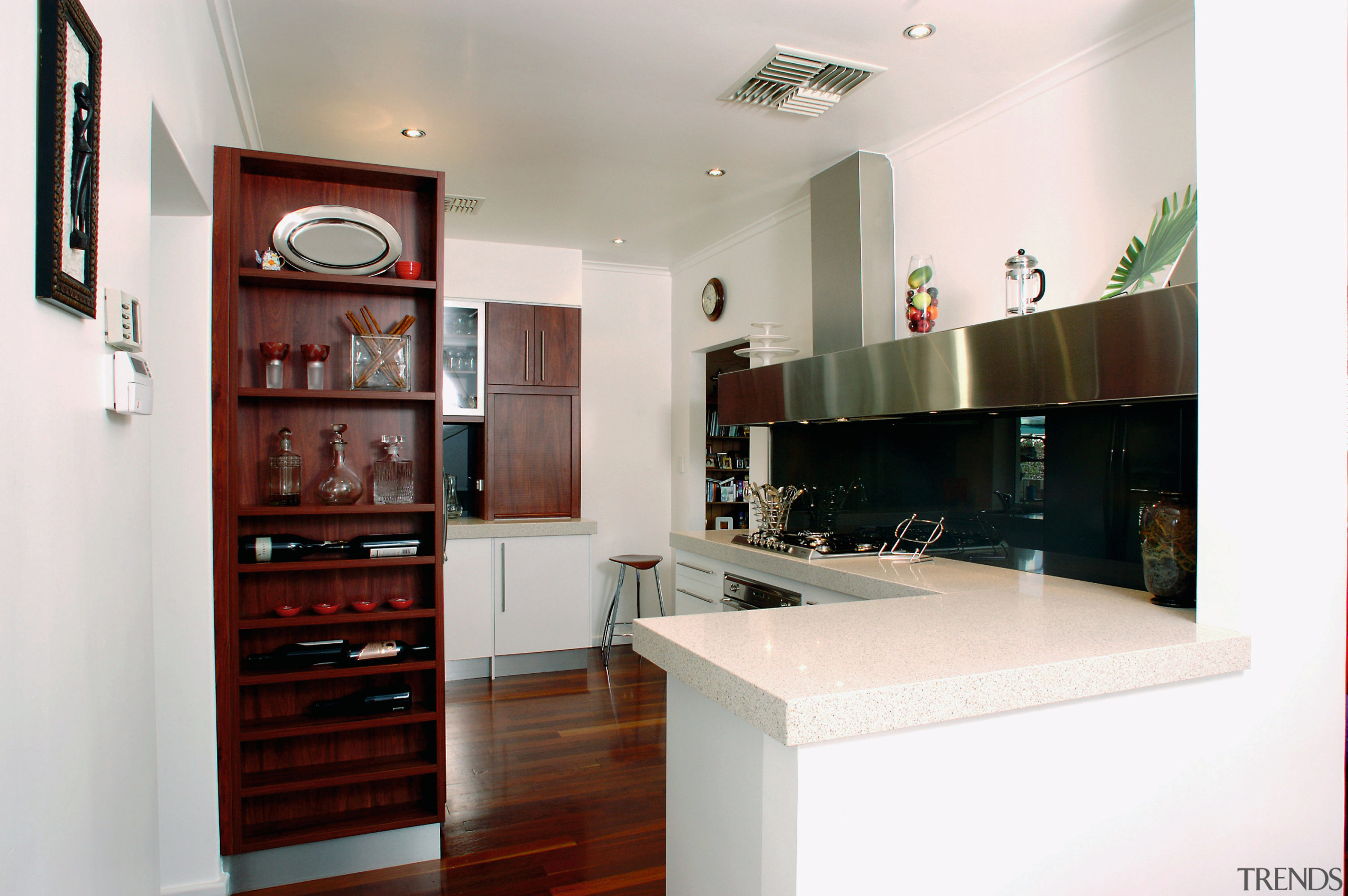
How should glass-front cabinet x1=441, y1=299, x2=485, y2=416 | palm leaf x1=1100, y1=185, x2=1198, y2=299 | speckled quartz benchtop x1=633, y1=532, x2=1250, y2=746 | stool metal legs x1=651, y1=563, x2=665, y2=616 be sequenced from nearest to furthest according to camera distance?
speckled quartz benchtop x1=633, y1=532, x2=1250, y2=746
palm leaf x1=1100, y1=185, x2=1198, y2=299
glass-front cabinet x1=441, y1=299, x2=485, y2=416
stool metal legs x1=651, y1=563, x2=665, y2=616

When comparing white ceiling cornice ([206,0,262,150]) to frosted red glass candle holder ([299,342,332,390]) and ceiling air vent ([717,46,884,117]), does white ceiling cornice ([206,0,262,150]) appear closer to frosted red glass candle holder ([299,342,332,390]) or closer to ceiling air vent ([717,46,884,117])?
frosted red glass candle holder ([299,342,332,390])

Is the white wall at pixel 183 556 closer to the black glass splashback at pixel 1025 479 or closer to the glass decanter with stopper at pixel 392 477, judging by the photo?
the glass decanter with stopper at pixel 392 477

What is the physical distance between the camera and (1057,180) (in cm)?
261

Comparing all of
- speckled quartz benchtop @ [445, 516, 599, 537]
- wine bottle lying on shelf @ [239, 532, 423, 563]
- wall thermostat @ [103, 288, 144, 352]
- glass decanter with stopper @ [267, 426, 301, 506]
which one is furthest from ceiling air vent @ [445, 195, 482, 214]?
wall thermostat @ [103, 288, 144, 352]

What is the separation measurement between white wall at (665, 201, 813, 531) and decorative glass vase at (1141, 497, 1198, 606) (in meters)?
2.18

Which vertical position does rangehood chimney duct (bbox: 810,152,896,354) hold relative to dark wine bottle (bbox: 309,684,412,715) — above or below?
above

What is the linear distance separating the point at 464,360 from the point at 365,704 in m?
2.63

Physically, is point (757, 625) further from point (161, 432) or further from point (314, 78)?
point (314, 78)

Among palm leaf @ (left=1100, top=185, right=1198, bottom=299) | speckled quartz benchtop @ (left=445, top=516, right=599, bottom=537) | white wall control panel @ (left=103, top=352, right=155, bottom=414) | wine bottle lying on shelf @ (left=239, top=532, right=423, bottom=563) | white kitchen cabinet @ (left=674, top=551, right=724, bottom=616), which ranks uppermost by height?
palm leaf @ (left=1100, top=185, right=1198, bottom=299)

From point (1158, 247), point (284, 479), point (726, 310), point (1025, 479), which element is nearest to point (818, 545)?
point (1025, 479)

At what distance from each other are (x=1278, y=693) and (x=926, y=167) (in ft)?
7.37

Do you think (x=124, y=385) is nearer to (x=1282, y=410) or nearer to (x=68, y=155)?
(x=68, y=155)

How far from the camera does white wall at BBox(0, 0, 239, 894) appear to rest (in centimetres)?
86

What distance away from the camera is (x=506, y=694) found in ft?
13.6
